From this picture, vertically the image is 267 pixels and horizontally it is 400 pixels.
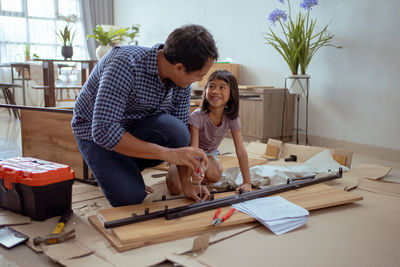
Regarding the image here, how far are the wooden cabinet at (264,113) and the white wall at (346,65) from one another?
222 mm

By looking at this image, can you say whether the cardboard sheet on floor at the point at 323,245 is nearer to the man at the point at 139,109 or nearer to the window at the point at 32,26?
the man at the point at 139,109

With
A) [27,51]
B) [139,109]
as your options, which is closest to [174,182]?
[139,109]

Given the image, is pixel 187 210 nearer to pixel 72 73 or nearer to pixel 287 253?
pixel 287 253

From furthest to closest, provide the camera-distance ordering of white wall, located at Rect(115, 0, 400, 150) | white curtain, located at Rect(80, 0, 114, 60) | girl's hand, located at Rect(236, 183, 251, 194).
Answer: white curtain, located at Rect(80, 0, 114, 60) < white wall, located at Rect(115, 0, 400, 150) < girl's hand, located at Rect(236, 183, 251, 194)

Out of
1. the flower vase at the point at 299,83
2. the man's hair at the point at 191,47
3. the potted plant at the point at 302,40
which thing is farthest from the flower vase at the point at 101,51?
the man's hair at the point at 191,47

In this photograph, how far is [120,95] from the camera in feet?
4.36

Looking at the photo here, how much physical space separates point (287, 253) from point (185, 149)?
0.51 metres

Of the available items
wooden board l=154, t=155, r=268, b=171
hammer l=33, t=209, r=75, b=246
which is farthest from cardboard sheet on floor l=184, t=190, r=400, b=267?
wooden board l=154, t=155, r=268, b=171

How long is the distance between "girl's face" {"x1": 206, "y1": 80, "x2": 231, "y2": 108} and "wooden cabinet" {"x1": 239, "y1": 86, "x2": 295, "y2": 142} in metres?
1.59

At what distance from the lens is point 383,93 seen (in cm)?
301

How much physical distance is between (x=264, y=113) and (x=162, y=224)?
2.32 meters

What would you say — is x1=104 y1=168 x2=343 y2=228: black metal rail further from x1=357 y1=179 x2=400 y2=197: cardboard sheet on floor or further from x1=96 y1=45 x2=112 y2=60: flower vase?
x1=96 y1=45 x2=112 y2=60: flower vase

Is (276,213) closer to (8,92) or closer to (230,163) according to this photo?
(230,163)

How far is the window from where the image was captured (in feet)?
20.6
